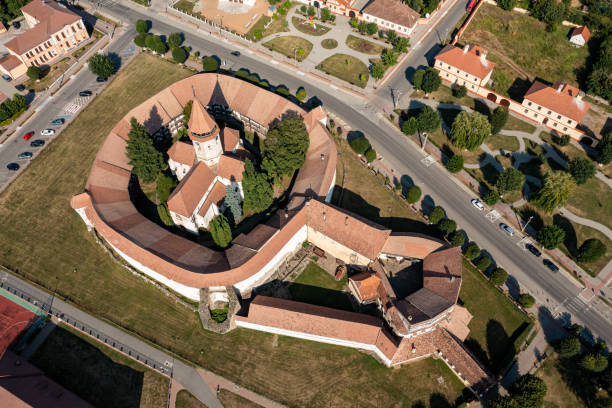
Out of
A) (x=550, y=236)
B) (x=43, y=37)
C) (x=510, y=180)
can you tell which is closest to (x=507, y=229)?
(x=550, y=236)

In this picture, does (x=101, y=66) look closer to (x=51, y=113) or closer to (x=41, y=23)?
A: (x=51, y=113)

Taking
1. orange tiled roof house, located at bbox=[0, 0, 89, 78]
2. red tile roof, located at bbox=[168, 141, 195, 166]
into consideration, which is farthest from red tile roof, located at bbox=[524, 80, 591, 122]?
orange tiled roof house, located at bbox=[0, 0, 89, 78]

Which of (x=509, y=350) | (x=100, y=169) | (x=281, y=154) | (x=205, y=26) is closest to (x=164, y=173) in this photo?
(x=100, y=169)

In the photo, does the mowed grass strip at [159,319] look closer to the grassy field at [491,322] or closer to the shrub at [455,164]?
the grassy field at [491,322]

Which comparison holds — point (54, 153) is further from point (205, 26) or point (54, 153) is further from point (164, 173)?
point (205, 26)

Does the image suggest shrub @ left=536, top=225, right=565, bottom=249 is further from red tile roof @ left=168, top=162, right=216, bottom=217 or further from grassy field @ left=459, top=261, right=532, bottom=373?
red tile roof @ left=168, top=162, right=216, bottom=217
